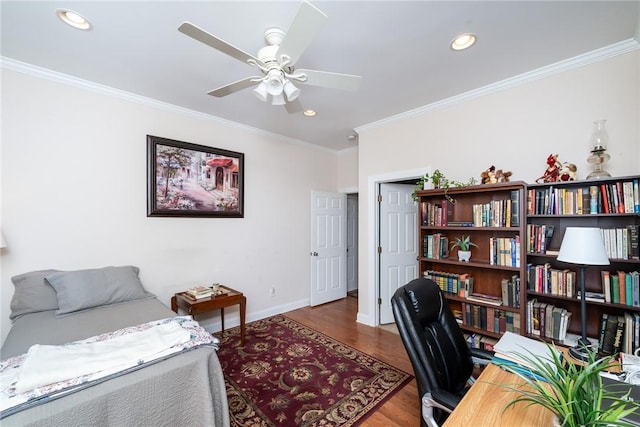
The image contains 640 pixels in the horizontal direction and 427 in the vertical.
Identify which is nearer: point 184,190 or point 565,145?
point 565,145

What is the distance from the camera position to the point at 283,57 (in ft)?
5.25

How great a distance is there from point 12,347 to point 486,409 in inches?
100

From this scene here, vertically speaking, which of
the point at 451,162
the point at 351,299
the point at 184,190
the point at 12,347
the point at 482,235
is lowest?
the point at 351,299

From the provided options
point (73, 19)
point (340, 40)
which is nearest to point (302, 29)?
point (340, 40)

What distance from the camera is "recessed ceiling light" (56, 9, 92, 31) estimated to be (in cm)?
172

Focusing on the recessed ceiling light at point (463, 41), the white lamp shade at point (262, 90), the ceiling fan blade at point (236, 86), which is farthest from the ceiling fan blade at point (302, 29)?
the recessed ceiling light at point (463, 41)

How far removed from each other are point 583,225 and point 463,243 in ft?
2.88

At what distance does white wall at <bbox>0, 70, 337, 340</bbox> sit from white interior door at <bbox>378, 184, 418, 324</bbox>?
1.51m

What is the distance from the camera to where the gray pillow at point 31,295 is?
6.82 feet

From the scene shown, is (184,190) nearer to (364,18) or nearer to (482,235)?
(364,18)

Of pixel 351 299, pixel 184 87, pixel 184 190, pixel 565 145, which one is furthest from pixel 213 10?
pixel 351 299

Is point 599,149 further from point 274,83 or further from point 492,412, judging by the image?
point 274,83

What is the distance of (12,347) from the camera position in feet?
5.22

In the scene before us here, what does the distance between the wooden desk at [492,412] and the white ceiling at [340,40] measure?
6.94 ft
